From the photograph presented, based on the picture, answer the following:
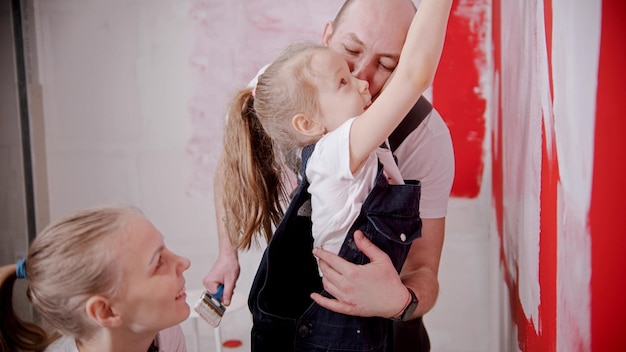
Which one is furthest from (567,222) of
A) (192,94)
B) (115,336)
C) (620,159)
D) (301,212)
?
(192,94)

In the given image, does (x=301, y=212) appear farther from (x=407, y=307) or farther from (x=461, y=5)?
(x=461, y=5)

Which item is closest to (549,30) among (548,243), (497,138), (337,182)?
(548,243)

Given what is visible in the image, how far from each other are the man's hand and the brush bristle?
301 millimetres

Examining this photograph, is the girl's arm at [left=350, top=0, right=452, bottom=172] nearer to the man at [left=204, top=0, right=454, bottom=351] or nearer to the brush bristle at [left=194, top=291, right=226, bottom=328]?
the man at [left=204, top=0, right=454, bottom=351]

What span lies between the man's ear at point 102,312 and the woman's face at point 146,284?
0.04 feet

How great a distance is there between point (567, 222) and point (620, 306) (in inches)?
5.2

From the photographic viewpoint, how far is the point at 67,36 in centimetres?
254

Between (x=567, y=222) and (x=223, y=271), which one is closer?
(x=567, y=222)

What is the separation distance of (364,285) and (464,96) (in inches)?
46.1

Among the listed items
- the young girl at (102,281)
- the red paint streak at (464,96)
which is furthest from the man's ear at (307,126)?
the red paint streak at (464,96)

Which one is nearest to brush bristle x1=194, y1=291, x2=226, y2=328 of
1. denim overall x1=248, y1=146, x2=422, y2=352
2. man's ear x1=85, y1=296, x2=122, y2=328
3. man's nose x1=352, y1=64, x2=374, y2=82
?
denim overall x1=248, y1=146, x2=422, y2=352

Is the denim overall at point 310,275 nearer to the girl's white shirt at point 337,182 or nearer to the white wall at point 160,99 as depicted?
the girl's white shirt at point 337,182

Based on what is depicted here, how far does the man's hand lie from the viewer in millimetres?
1216

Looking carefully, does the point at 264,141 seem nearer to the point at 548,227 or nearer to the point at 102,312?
the point at 102,312
